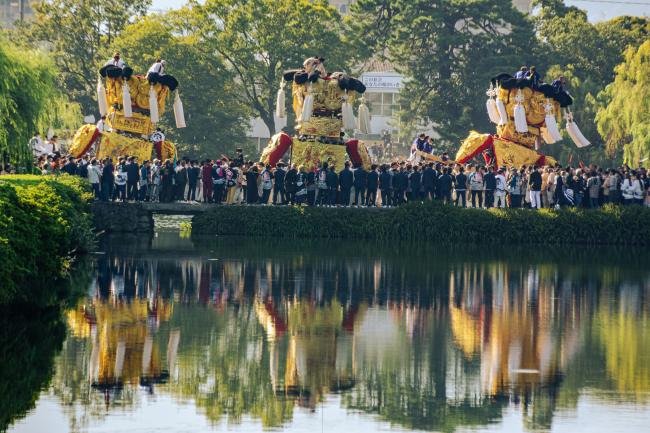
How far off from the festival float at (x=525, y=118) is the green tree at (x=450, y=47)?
23296 mm

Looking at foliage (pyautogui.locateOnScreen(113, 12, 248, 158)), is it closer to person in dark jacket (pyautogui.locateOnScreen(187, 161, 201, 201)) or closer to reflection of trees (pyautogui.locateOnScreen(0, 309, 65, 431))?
person in dark jacket (pyautogui.locateOnScreen(187, 161, 201, 201))

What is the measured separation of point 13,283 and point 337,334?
451 cm

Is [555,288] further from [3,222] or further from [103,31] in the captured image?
[103,31]

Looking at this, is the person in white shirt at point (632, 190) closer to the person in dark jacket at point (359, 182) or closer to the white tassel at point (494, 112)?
the white tassel at point (494, 112)

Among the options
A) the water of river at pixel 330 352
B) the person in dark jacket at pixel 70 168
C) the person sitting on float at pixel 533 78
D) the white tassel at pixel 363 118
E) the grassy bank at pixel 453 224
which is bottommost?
the water of river at pixel 330 352

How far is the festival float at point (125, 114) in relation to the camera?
43094 millimetres

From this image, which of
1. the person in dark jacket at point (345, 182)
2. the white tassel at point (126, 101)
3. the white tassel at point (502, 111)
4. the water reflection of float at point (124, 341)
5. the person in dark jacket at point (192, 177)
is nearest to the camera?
the water reflection of float at point (124, 341)

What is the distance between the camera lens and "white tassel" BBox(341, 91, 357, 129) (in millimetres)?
40906

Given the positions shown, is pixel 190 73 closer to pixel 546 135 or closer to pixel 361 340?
pixel 546 135

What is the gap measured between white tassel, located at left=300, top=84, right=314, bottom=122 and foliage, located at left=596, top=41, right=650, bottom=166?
18.9 meters

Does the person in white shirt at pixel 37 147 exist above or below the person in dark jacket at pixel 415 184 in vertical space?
above

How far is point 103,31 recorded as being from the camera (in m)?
71.6

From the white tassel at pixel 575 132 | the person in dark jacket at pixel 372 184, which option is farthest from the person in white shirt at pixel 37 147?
the white tassel at pixel 575 132

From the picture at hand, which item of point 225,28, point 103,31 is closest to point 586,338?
point 225,28
